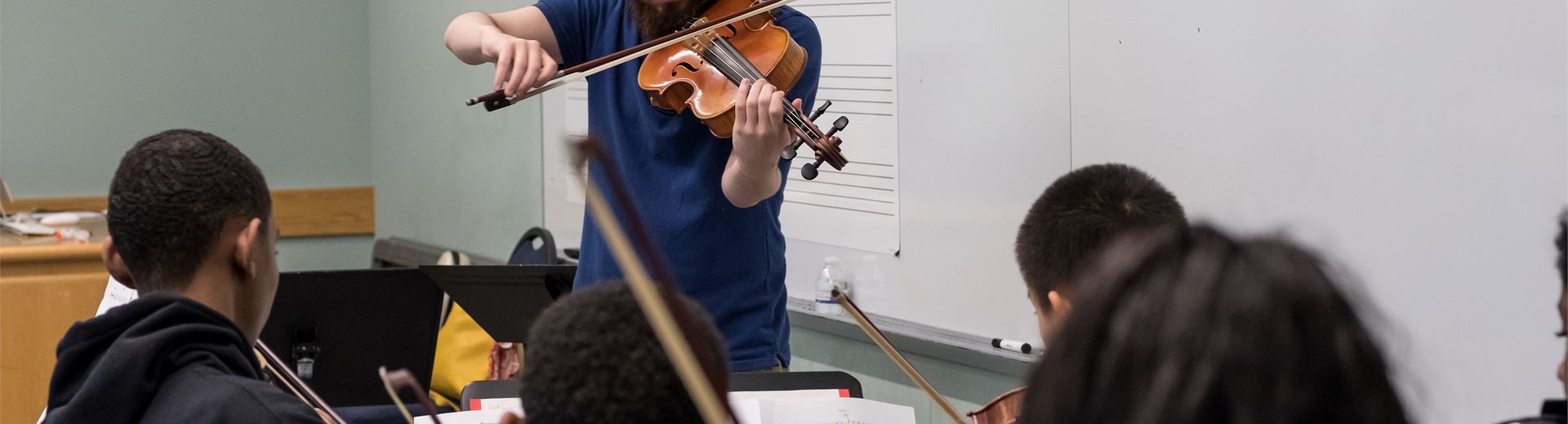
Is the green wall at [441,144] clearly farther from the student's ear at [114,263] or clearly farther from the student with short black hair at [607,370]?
the student with short black hair at [607,370]

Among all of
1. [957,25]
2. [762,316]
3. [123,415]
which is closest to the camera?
[123,415]

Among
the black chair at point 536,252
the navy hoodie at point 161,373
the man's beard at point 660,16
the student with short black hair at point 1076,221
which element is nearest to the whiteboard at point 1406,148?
the student with short black hair at point 1076,221

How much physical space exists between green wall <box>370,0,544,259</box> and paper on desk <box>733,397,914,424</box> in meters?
2.68

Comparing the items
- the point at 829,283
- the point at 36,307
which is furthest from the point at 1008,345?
the point at 36,307

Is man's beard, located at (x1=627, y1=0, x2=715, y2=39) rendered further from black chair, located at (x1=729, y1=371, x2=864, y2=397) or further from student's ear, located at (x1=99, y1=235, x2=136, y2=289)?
student's ear, located at (x1=99, y1=235, x2=136, y2=289)

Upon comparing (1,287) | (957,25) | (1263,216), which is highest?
(957,25)

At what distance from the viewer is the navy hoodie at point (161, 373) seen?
1308 millimetres

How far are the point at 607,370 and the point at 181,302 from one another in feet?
2.53

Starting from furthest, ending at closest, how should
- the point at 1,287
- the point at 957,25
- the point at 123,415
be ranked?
the point at 1,287, the point at 957,25, the point at 123,415

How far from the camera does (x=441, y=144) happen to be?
4793mm

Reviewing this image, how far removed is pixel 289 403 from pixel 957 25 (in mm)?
1454

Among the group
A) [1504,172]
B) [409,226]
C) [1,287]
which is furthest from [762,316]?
[409,226]

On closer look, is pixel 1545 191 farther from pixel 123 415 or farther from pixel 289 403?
pixel 123 415

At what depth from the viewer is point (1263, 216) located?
193cm
